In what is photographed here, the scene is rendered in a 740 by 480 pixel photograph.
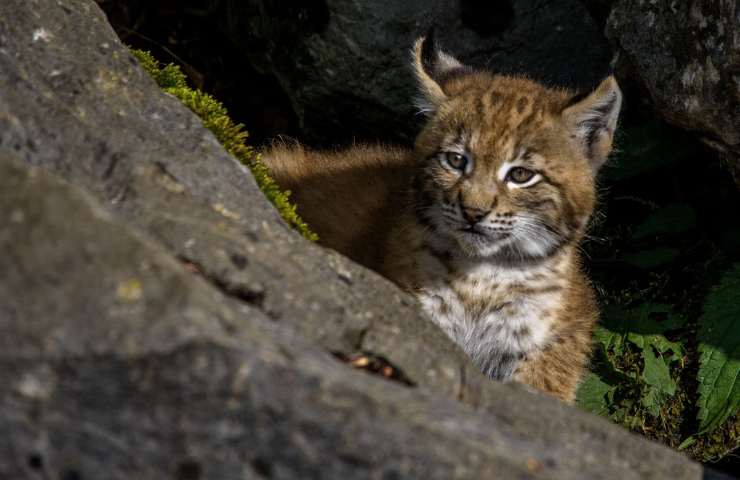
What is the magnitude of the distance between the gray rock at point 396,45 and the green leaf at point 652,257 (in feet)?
4.43

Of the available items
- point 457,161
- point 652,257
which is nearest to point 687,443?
point 652,257

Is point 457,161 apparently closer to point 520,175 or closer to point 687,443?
point 520,175

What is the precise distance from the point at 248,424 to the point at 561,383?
312 cm

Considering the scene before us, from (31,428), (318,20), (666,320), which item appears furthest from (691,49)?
(31,428)

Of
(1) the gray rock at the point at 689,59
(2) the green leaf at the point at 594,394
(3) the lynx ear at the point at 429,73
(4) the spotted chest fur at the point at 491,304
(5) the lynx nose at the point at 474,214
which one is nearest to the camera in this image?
(5) the lynx nose at the point at 474,214

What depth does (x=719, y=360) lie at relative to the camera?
5.08 meters

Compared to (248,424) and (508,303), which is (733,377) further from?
(248,424)

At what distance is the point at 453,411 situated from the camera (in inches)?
101

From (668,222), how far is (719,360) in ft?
3.55

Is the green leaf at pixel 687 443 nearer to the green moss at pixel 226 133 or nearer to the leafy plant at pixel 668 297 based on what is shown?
the leafy plant at pixel 668 297

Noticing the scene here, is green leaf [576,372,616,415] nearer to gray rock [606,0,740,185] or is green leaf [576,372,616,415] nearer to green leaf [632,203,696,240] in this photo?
green leaf [632,203,696,240]

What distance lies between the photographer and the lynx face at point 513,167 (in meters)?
4.72

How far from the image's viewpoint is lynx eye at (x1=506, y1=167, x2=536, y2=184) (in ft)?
15.9

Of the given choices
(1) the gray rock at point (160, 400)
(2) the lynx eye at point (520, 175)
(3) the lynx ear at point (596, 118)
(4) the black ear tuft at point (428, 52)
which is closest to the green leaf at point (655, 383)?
(3) the lynx ear at point (596, 118)
